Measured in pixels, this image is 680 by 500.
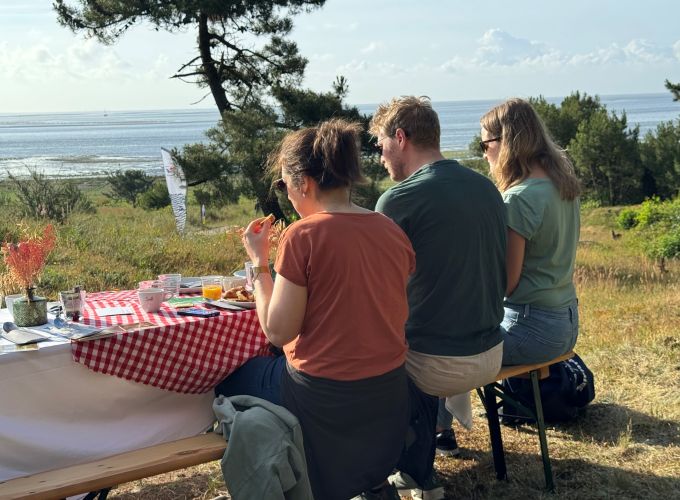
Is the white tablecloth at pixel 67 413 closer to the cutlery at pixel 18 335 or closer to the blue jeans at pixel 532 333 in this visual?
the cutlery at pixel 18 335

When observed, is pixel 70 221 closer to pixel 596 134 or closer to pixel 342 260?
pixel 342 260

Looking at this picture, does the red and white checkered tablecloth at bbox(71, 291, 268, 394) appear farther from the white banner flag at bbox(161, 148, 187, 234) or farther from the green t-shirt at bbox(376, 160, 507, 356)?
the white banner flag at bbox(161, 148, 187, 234)

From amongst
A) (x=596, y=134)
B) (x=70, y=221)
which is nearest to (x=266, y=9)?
(x=70, y=221)

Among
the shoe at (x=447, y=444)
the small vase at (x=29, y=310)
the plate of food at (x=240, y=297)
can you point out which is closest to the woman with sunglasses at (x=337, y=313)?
the plate of food at (x=240, y=297)

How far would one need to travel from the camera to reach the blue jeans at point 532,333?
3.05 meters

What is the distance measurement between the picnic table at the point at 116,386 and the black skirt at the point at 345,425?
34 cm

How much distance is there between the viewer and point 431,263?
2.59 m

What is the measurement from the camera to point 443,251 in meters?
2.57

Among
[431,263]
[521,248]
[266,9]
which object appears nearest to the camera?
[431,263]

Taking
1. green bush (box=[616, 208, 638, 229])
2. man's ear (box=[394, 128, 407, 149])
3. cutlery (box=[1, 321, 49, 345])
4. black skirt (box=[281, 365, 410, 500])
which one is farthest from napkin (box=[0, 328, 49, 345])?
green bush (box=[616, 208, 638, 229])

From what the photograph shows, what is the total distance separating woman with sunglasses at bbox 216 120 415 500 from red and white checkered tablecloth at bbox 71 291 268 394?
1.01ft

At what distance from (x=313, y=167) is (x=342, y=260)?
1.00 feet

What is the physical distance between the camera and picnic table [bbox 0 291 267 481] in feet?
7.56

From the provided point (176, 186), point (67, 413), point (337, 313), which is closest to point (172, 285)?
point (67, 413)
